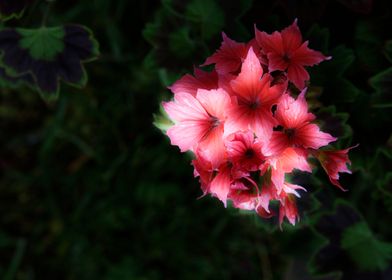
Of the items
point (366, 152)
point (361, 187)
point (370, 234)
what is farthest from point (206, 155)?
point (361, 187)

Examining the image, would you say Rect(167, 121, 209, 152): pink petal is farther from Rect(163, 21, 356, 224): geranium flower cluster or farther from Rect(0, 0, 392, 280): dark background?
Rect(0, 0, 392, 280): dark background

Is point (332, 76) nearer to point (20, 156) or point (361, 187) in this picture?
point (361, 187)

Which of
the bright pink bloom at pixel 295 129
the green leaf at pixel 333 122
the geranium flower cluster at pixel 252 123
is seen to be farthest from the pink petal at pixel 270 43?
the green leaf at pixel 333 122

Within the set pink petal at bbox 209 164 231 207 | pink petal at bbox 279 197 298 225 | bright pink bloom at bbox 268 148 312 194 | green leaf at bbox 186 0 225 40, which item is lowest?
pink petal at bbox 279 197 298 225

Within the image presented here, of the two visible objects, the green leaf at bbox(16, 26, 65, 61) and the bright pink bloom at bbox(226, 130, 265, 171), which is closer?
the bright pink bloom at bbox(226, 130, 265, 171)

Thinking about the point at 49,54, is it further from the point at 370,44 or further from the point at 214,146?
the point at 370,44

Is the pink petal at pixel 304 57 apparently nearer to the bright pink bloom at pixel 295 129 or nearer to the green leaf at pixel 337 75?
the bright pink bloom at pixel 295 129

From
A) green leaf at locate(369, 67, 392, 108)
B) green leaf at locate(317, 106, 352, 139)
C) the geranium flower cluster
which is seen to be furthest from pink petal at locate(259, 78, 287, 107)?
green leaf at locate(369, 67, 392, 108)
